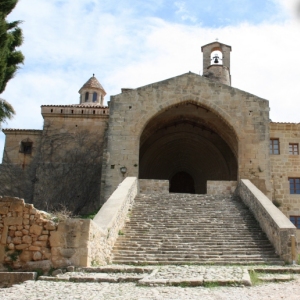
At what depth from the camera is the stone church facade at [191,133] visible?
1795cm

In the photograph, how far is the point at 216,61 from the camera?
24.9 meters

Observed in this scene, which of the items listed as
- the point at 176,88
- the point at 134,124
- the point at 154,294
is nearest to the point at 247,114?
the point at 176,88

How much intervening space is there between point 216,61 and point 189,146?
5.12 m

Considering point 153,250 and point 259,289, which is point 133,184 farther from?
point 259,289

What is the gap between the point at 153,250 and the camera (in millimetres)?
10711

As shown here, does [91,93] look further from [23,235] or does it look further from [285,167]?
[23,235]

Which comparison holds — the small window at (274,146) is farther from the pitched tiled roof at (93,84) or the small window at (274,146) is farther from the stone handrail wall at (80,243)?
the pitched tiled roof at (93,84)

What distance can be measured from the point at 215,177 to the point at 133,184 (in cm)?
930

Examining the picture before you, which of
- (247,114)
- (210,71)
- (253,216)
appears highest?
(210,71)

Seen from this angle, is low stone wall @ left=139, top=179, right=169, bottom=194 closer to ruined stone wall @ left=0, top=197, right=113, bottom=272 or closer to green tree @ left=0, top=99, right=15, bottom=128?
green tree @ left=0, top=99, right=15, bottom=128

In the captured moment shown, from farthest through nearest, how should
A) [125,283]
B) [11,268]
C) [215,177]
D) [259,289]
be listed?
[215,177]
[11,268]
[125,283]
[259,289]

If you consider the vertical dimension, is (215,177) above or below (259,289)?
above

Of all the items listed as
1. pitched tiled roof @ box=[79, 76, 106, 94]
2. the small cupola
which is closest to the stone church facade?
the small cupola

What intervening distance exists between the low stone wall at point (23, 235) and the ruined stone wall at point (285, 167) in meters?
12.6
